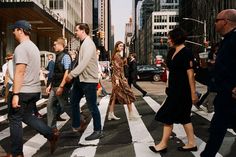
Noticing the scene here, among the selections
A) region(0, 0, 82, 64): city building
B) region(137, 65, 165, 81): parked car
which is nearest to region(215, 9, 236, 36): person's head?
region(0, 0, 82, 64): city building

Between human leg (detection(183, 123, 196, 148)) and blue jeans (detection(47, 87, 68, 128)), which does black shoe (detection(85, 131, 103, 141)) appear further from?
human leg (detection(183, 123, 196, 148))

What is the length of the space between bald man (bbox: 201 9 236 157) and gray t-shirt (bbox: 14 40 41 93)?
2403 millimetres

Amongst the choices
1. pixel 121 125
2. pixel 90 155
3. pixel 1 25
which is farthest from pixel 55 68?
pixel 1 25

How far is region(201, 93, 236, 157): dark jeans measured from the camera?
5215mm

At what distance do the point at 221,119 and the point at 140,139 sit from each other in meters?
2.93

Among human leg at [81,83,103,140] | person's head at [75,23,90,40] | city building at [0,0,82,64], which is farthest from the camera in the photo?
city building at [0,0,82,64]

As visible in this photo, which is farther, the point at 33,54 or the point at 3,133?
the point at 3,133

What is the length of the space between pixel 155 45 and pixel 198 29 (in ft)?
277

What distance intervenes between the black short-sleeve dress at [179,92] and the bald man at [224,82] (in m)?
1.31

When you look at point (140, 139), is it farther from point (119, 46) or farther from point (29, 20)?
point (29, 20)

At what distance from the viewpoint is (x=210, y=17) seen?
80.6 meters

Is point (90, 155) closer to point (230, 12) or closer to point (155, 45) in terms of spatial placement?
point (230, 12)

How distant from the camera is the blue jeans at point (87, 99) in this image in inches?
305

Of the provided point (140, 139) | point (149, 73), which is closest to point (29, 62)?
point (140, 139)
